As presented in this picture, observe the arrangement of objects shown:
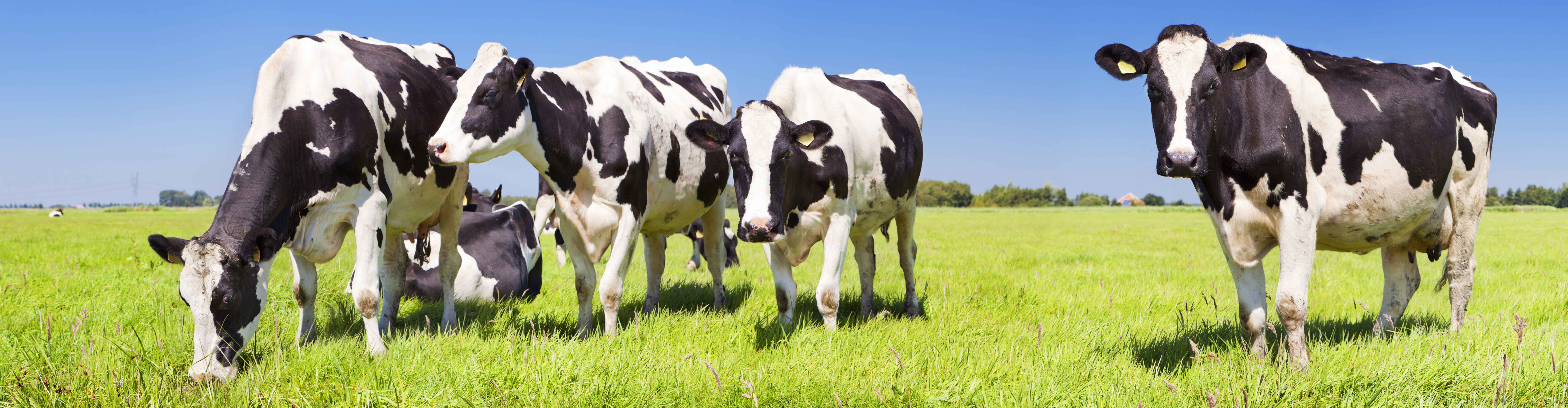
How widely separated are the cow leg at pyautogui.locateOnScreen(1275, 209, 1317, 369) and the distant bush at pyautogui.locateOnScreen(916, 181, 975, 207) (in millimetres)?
105348

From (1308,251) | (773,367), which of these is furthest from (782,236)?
(1308,251)

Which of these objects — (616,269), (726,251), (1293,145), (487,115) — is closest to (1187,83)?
(1293,145)

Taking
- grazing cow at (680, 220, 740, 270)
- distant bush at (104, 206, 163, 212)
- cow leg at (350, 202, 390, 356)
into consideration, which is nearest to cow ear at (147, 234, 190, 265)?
cow leg at (350, 202, 390, 356)

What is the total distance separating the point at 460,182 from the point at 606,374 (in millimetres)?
2988

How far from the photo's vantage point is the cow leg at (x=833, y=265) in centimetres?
545

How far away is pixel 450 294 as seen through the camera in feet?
21.0

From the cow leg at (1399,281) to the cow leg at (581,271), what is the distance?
18.1ft

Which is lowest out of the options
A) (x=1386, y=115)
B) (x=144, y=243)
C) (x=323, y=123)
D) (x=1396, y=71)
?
(x=144, y=243)

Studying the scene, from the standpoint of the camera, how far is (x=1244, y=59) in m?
4.00

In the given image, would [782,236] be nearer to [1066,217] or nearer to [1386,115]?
[1386,115]

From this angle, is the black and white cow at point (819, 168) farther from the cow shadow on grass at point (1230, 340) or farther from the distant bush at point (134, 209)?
the distant bush at point (134, 209)

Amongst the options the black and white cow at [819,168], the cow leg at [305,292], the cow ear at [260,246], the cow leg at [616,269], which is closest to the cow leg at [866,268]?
the black and white cow at [819,168]

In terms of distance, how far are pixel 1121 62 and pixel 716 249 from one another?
418cm

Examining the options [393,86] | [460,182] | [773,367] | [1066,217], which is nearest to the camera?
[773,367]
